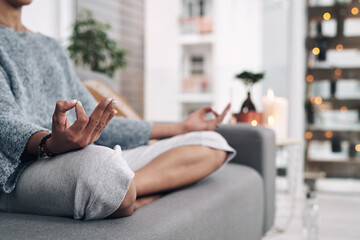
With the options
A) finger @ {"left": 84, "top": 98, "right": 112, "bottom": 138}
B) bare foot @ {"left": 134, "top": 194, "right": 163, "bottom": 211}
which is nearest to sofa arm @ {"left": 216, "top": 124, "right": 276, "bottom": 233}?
bare foot @ {"left": 134, "top": 194, "right": 163, "bottom": 211}

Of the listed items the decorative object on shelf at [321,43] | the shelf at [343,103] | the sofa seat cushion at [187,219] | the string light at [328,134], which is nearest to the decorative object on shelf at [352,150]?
the string light at [328,134]

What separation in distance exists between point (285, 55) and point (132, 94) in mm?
1593

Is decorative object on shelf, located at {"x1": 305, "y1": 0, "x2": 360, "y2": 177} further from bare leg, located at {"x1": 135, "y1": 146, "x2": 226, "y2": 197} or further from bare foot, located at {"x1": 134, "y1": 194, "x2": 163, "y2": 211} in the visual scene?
bare foot, located at {"x1": 134, "y1": 194, "x2": 163, "y2": 211}

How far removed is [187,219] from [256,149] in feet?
2.65

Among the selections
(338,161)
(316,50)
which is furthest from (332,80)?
(338,161)

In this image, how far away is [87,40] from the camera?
3.18 metres

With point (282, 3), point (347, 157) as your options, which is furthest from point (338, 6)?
point (347, 157)

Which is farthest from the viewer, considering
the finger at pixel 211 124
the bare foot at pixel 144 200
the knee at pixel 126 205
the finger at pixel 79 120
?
the finger at pixel 211 124

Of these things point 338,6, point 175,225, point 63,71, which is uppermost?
point 338,6

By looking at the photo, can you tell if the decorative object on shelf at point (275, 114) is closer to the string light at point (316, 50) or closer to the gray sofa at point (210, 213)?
the gray sofa at point (210, 213)

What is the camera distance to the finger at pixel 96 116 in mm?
664

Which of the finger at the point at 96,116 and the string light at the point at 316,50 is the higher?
the string light at the point at 316,50

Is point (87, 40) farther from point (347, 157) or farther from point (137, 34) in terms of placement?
point (347, 157)

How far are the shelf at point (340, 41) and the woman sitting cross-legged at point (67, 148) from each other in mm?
2192
